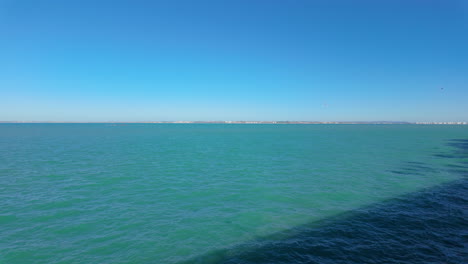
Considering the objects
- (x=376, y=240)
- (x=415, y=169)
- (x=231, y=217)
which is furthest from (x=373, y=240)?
(x=415, y=169)

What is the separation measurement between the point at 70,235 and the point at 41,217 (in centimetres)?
432

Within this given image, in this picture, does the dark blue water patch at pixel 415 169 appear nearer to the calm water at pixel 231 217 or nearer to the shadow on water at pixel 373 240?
the calm water at pixel 231 217

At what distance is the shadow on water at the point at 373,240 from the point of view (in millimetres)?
11344

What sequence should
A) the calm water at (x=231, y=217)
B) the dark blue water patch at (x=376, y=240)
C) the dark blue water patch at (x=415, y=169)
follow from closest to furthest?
the dark blue water patch at (x=376, y=240) < the calm water at (x=231, y=217) < the dark blue water patch at (x=415, y=169)

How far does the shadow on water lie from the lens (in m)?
11.3

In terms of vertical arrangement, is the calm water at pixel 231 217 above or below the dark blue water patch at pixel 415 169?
below

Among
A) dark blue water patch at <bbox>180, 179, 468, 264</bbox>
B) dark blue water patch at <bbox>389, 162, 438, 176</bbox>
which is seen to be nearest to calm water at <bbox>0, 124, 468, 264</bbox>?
dark blue water patch at <bbox>180, 179, 468, 264</bbox>

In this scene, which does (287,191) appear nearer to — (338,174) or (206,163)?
(338,174)

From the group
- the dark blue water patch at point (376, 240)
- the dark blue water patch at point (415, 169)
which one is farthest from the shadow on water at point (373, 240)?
the dark blue water patch at point (415, 169)

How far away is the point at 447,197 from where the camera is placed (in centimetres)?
2006

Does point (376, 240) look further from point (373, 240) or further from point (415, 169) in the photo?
point (415, 169)

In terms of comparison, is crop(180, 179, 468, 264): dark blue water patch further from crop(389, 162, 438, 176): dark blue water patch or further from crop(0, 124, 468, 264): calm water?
crop(389, 162, 438, 176): dark blue water patch

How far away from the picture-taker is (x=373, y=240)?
1295cm

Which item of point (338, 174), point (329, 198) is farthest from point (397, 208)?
point (338, 174)
